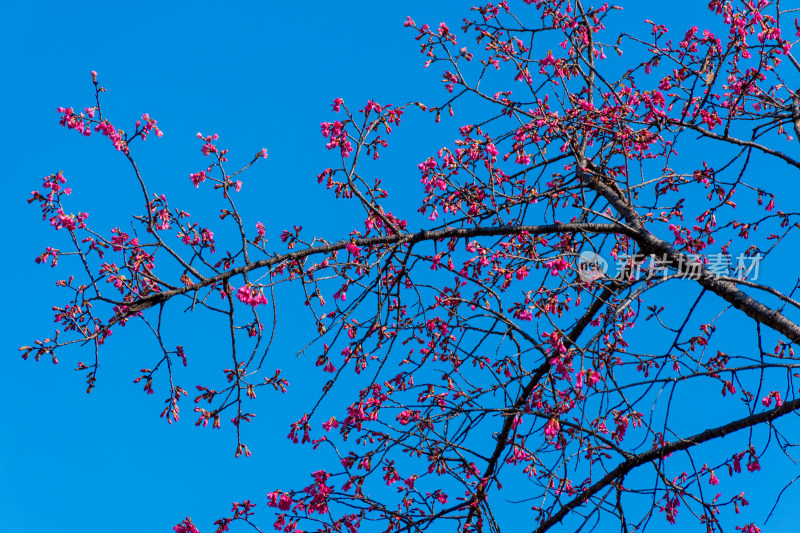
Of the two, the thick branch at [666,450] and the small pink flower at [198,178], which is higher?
the small pink flower at [198,178]

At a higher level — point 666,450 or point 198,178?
point 198,178

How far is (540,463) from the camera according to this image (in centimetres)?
518

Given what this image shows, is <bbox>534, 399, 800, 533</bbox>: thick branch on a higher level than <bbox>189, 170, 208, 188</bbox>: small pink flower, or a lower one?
lower

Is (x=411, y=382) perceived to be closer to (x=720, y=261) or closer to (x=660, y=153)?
(x=720, y=261)

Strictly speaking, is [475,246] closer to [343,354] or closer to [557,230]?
[557,230]

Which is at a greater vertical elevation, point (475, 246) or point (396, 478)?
point (475, 246)

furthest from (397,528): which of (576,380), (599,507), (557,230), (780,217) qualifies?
(780,217)

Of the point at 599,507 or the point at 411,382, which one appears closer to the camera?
the point at 599,507

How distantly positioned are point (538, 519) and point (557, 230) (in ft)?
7.31

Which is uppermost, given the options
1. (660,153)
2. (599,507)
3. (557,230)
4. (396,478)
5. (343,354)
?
(660,153)

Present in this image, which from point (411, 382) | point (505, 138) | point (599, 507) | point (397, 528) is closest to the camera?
point (599, 507)

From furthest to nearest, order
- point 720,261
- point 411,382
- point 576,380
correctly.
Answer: point 720,261 < point 411,382 < point 576,380
